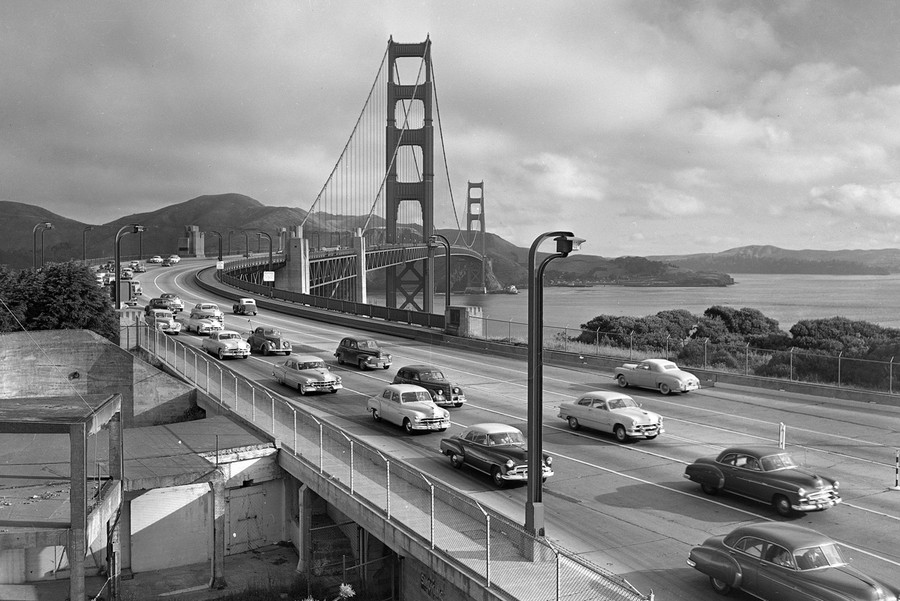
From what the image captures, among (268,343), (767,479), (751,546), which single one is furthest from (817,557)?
(268,343)

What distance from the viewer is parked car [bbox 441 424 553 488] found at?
16.8m

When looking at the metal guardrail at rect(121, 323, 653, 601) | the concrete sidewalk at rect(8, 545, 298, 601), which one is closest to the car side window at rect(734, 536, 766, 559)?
the metal guardrail at rect(121, 323, 653, 601)

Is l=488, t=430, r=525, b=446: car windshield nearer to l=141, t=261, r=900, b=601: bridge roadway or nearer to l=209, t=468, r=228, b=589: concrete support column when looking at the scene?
l=141, t=261, r=900, b=601: bridge roadway

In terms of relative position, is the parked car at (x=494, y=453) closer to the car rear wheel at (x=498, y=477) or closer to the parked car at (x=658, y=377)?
the car rear wheel at (x=498, y=477)

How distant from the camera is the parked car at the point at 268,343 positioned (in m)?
38.6

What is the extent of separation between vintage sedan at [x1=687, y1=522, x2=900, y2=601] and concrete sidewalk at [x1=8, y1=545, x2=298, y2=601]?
1151 cm

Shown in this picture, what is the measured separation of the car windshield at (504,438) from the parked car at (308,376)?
472 inches

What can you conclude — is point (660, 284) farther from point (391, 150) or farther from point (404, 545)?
point (404, 545)

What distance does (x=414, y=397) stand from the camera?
22984 millimetres

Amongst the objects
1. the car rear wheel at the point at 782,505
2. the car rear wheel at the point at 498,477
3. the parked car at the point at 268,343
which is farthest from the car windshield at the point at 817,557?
the parked car at the point at 268,343

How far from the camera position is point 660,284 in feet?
652

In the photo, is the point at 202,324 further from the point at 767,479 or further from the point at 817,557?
the point at 817,557

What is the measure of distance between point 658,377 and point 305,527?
49.5 feet

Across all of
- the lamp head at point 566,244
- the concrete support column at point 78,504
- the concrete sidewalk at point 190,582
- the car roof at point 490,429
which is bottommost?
the concrete sidewalk at point 190,582
